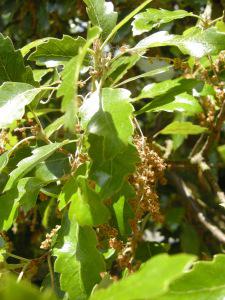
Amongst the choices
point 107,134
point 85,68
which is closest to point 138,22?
point 85,68

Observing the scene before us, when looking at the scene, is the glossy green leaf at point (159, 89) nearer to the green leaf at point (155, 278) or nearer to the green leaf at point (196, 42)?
the green leaf at point (196, 42)

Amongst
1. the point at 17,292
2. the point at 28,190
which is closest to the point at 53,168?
the point at 28,190

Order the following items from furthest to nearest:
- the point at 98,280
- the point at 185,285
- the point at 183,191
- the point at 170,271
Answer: the point at 183,191, the point at 98,280, the point at 185,285, the point at 170,271

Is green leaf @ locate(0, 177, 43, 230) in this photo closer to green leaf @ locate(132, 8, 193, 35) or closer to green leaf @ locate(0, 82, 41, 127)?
green leaf @ locate(0, 82, 41, 127)

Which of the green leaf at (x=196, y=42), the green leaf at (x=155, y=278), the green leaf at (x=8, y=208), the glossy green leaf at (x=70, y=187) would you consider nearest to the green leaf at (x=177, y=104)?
the green leaf at (x=196, y=42)

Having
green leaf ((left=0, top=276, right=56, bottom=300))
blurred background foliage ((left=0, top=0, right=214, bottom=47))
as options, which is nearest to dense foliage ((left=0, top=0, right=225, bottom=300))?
green leaf ((left=0, top=276, right=56, bottom=300))

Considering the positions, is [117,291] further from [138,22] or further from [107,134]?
[138,22]
